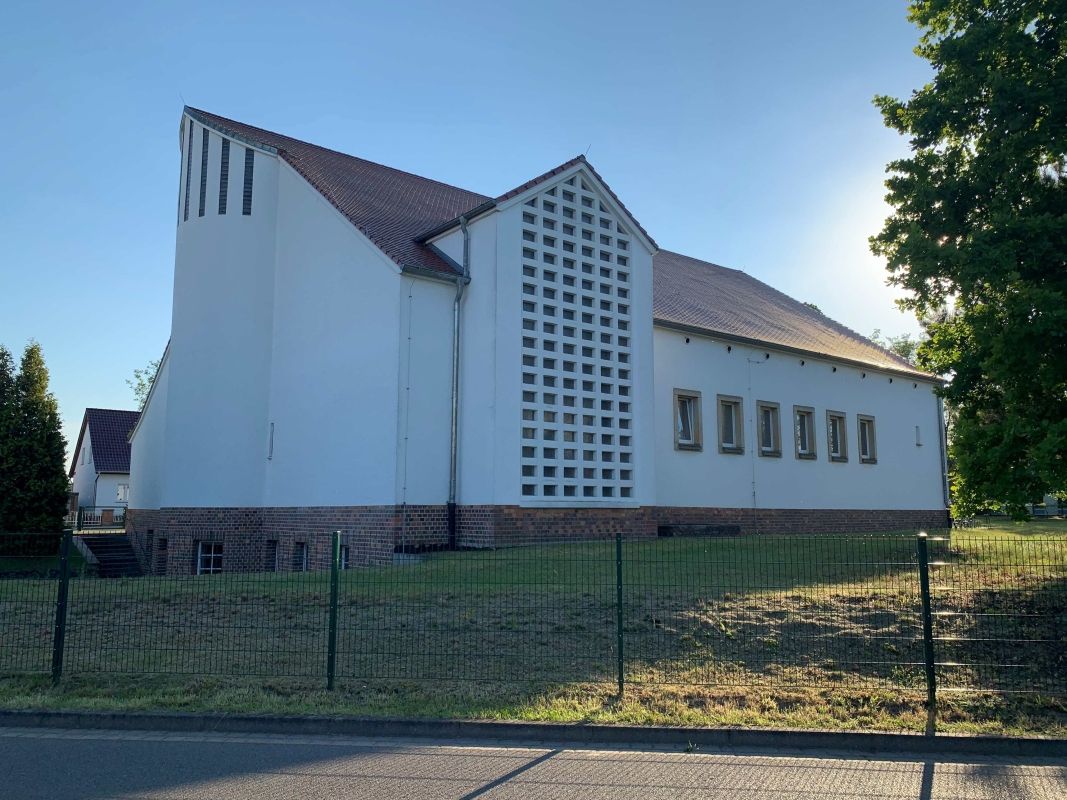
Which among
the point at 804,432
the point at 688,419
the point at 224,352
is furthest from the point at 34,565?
the point at 804,432

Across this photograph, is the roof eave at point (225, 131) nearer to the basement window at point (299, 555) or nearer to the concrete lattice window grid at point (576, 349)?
the concrete lattice window grid at point (576, 349)

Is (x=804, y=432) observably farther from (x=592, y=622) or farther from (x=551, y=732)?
(x=551, y=732)

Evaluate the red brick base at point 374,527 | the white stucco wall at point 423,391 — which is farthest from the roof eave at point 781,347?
the white stucco wall at point 423,391

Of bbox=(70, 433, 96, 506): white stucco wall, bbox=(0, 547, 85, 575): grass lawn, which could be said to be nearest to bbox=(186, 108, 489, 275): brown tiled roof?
bbox=(0, 547, 85, 575): grass lawn

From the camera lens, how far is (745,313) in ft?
93.4

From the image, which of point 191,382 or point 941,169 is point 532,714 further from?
point 191,382

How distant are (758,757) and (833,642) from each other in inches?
122

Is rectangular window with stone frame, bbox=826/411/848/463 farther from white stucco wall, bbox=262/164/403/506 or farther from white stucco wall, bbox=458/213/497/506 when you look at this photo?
white stucco wall, bbox=262/164/403/506

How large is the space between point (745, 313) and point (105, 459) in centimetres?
3720

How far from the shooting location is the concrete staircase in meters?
22.3

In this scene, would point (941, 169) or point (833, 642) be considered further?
point (941, 169)

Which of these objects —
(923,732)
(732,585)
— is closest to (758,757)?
(923,732)

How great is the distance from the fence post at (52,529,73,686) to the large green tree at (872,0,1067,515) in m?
11.2

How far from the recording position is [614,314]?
20.0 m
